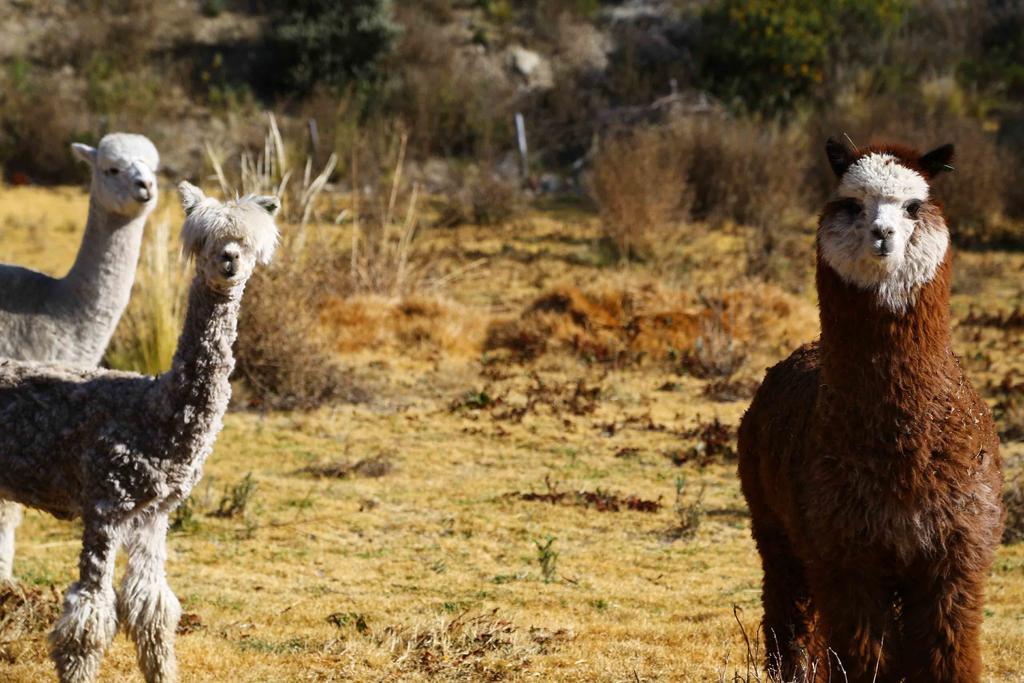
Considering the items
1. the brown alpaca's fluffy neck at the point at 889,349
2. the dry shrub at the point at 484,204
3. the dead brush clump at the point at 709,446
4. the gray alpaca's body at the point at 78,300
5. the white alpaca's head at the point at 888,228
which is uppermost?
the white alpaca's head at the point at 888,228

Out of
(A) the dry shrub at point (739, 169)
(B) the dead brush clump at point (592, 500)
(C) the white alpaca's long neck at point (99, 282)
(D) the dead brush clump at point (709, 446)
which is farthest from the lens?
(A) the dry shrub at point (739, 169)

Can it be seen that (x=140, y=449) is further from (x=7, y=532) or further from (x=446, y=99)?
(x=446, y=99)

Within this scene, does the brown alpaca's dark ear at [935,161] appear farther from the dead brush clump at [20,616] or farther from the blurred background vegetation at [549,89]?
the blurred background vegetation at [549,89]

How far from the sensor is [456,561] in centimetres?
706

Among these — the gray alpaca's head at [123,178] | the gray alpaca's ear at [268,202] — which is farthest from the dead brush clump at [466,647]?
the gray alpaca's head at [123,178]

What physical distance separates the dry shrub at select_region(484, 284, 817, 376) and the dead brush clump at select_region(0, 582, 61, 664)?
6.71m

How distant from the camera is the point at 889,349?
3842 mm

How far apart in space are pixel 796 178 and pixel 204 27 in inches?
596

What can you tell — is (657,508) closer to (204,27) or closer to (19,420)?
(19,420)

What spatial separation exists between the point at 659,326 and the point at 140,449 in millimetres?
8189

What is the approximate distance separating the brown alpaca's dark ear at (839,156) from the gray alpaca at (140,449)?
193 centimetres

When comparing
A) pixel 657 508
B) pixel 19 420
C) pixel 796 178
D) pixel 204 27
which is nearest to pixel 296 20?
pixel 204 27

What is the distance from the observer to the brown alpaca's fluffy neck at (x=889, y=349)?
382cm

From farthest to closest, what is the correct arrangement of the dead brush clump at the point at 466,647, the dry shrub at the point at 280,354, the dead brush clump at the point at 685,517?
the dry shrub at the point at 280,354 < the dead brush clump at the point at 685,517 < the dead brush clump at the point at 466,647
